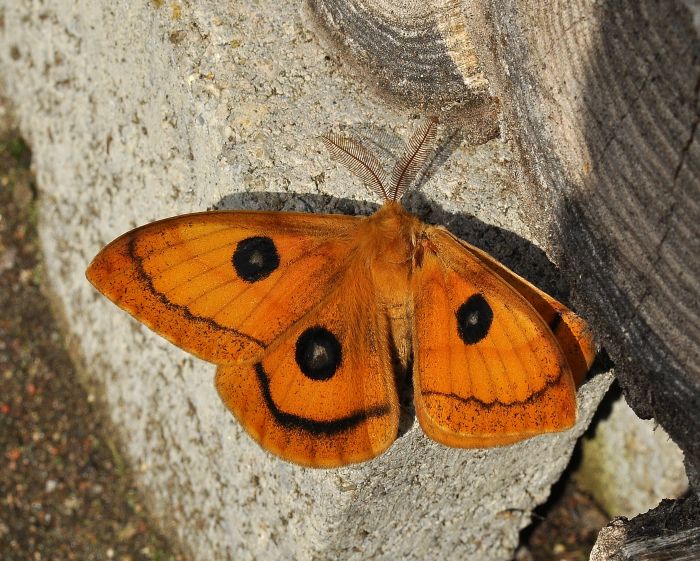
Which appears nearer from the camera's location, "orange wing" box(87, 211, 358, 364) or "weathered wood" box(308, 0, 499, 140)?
"orange wing" box(87, 211, 358, 364)

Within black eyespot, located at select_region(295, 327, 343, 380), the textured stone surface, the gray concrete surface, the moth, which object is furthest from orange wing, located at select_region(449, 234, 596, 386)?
the textured stone surface

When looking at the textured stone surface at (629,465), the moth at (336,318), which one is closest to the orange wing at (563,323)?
the moth at (336,318)

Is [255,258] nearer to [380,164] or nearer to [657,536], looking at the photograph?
[380,164]

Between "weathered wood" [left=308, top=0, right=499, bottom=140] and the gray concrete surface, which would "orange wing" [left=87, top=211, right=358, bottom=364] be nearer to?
the gray concrete surface

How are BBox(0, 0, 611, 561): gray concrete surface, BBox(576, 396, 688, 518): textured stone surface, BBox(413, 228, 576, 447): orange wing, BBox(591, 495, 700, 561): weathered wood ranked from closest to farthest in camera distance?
BBox(413, 228, 576, 447): orange wing
BBox(591, 495, 700, 561): weathered wood
BBox(0, 0, 611, 561): gray concrete surface
BBox(576, 396, 688, 518): textured stone surface

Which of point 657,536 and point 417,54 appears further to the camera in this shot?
point 417,54

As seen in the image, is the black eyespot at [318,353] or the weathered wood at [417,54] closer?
the black eyespot at [318,353]

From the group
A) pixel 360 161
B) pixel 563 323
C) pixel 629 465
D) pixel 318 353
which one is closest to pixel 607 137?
pixel 563 323

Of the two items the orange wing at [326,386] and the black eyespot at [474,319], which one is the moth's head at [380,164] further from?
the black eyespot at [474,319]
